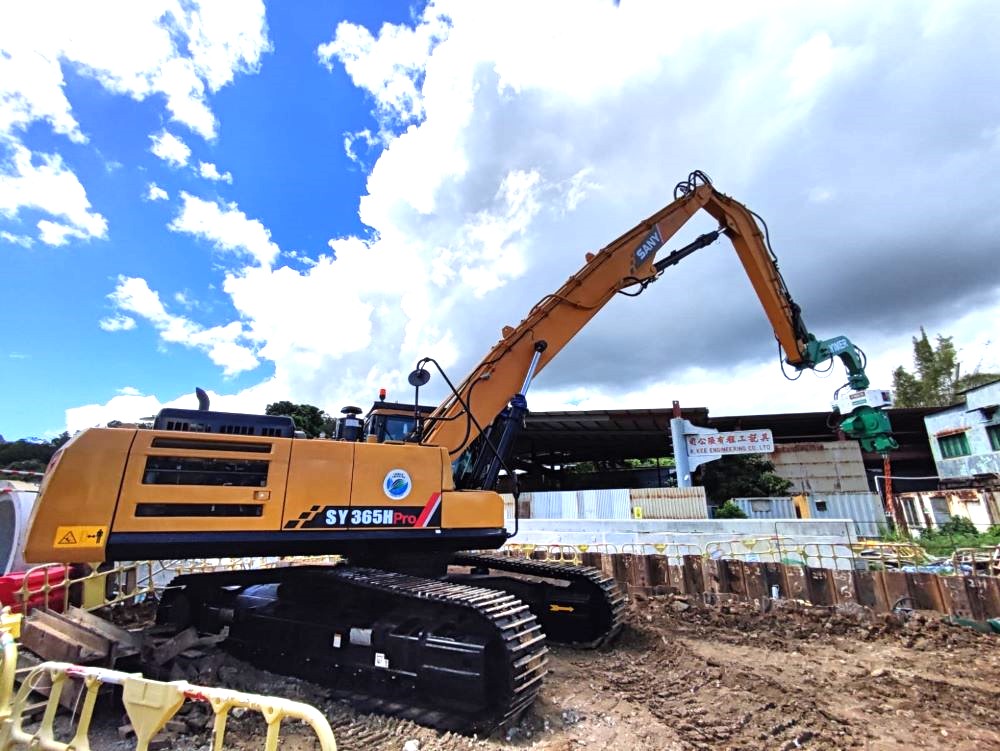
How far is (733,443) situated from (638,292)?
649 inches

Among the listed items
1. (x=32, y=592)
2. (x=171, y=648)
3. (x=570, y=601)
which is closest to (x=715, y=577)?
(x=570, y=601)

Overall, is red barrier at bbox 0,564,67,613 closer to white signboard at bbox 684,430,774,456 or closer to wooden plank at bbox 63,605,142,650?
wooden plank at bbox 63,605,142,650

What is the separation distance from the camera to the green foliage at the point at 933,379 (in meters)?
40.3

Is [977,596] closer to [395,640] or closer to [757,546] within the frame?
[757,546]

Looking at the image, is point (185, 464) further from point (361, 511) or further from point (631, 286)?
point (631, 286)

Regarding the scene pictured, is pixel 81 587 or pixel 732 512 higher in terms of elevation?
pixel 732 512

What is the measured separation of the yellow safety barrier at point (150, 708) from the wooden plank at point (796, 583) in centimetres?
849

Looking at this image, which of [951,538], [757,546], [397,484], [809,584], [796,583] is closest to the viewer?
[397,484]

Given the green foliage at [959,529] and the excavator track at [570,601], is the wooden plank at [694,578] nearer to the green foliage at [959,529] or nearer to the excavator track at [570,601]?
the excavator track at [570,601]

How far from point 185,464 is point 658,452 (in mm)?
33186

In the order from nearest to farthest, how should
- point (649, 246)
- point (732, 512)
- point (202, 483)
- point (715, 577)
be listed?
1. point (202, 483)
2. point (649, 246)
3. point (715, 577)
4. point (732, 512)

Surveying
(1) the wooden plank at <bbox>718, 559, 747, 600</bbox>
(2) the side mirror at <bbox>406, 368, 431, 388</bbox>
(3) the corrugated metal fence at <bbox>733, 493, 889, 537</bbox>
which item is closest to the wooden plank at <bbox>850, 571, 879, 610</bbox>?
(1) the wooden plank at <bbox>718, 559, 747, 600</bbox>

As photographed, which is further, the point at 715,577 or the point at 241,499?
the point at 715,577

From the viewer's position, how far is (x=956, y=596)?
24.1 ft
